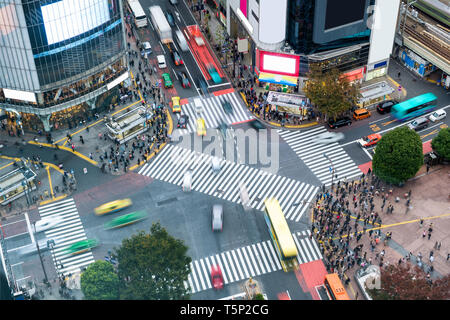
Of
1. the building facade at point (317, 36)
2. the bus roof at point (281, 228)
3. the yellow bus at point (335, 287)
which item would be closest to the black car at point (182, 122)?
the building facade at point (317, 36)

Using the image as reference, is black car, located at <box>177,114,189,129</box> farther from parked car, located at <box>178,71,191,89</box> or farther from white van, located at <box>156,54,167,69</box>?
white van, located at <box>156,54,167,69</box>

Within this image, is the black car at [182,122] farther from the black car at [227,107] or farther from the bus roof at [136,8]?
the bus roof at [136,8]

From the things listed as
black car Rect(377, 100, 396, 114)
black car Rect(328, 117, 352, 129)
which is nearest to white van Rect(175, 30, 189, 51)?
black car Rect(328, 117, 352, 129)

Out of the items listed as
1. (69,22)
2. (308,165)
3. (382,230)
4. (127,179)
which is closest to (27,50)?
(69,22)

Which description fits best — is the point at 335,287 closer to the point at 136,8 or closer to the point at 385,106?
the point at 385,106

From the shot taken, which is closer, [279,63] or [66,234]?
[66,234]

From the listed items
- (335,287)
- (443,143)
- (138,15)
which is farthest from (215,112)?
(335,287)
